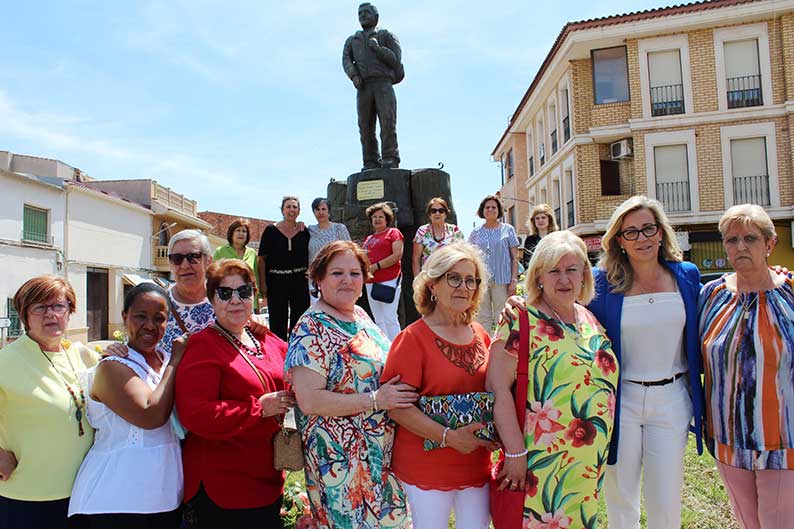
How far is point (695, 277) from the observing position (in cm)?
299

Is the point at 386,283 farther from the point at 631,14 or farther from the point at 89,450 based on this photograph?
the point at 631,14

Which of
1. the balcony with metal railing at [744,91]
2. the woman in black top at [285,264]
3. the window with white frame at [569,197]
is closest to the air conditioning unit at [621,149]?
the window with white frame at [569,197]

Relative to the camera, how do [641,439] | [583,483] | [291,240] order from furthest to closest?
[291,240] < [641,439] < [583,483]

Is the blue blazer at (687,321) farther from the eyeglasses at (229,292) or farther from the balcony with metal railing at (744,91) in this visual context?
the balcony with metal railing at (744,91)

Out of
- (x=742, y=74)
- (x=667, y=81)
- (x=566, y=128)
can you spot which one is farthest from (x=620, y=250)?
(x=566, y=128)

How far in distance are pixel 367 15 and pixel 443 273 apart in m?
7.93

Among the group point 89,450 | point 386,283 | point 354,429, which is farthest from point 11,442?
point 386,283

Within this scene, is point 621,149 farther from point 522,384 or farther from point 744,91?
point 522,384

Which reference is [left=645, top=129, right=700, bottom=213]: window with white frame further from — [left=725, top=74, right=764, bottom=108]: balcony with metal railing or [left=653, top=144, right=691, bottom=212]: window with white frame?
[left=725, top=74, right=764, bottom=108]: balcony with metal railing

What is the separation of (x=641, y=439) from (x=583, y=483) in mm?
573

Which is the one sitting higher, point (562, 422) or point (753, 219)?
point (753, 219)

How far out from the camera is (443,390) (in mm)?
2471

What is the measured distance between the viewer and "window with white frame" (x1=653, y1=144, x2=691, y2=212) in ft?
70.2

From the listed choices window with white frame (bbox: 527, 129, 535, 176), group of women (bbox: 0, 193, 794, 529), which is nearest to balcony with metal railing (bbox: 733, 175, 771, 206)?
window with white frame (bbox: 527, 129, 535, 176)
